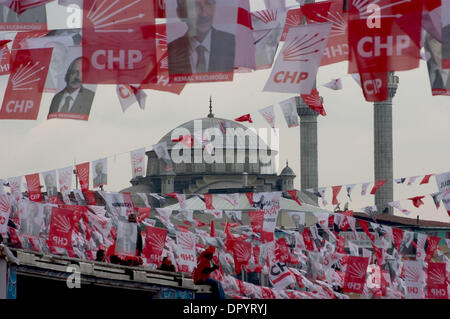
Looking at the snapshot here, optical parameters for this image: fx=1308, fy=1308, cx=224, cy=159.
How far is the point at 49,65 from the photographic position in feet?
53.0

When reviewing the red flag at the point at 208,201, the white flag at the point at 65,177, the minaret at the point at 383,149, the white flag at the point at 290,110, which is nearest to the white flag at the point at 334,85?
the white flag at the point at 290,110

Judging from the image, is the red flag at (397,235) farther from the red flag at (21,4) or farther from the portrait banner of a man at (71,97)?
the red flag at (21,4)

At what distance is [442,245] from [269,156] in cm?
4432

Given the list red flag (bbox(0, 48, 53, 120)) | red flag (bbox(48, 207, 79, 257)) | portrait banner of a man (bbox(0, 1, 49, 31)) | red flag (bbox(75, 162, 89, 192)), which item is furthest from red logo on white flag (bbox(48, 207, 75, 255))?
portrait banner of a man (bbox(0, 1, 49, 31))

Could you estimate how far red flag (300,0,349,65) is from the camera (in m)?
16.0

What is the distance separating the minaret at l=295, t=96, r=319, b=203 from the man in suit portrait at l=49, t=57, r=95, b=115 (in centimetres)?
7641

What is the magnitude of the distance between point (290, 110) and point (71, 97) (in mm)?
10134

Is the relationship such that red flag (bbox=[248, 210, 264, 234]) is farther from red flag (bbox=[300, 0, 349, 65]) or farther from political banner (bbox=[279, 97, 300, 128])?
red flag (bbox=[300, 0, 349, 65])

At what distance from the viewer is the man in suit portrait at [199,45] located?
590 inches

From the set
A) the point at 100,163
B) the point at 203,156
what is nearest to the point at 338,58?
the point at 100,163

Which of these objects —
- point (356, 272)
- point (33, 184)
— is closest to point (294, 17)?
point (33, 184)

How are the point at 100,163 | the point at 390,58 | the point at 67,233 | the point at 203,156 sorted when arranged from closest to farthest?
the point at 390,58 < the point at 67,233 < the point at 100,163 < the point at 203,156

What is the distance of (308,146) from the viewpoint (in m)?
93.7
